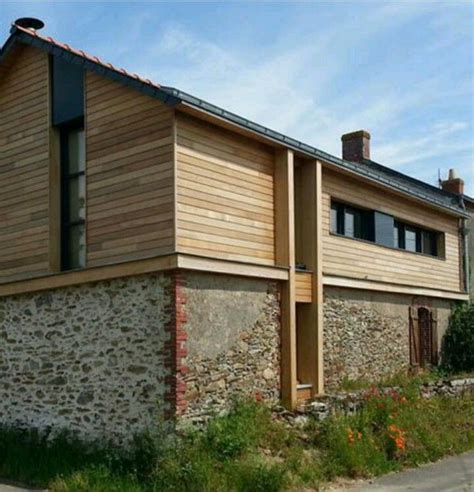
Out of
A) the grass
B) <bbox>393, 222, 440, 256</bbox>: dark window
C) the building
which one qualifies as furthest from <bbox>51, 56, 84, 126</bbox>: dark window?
<bbox>393, 222, 440, 256</bbox>: dark window

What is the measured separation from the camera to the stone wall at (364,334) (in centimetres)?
1574

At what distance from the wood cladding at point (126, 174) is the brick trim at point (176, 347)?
2.20ft

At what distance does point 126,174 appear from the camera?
1287 cm

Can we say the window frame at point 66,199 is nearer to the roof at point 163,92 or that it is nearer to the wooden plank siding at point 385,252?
the roof at point 163,92

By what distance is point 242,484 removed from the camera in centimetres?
1021

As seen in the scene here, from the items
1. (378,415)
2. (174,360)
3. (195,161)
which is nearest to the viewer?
(174,360)

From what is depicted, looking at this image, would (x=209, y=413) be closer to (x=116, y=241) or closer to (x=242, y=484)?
(x=242, y=484)

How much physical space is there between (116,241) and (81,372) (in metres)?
2.41

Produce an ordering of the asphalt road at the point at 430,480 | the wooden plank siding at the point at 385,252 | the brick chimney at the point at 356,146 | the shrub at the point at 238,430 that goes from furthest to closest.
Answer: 1. the brick chimney at the point at 356,146
2. the wooden plank siding at the point at 385,252
3. the shrub at the point at 238,430
4. the asphalt road at the point at 430,480

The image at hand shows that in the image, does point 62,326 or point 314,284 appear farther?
point 314,284

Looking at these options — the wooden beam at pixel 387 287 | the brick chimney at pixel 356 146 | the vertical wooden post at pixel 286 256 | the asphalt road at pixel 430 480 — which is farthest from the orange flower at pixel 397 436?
the brick chimney at pixel 356 146

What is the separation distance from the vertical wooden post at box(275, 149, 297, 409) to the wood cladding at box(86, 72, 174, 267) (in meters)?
2.89

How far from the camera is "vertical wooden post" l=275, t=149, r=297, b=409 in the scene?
13.7 metres

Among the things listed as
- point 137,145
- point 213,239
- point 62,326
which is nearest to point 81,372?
point 62,326
